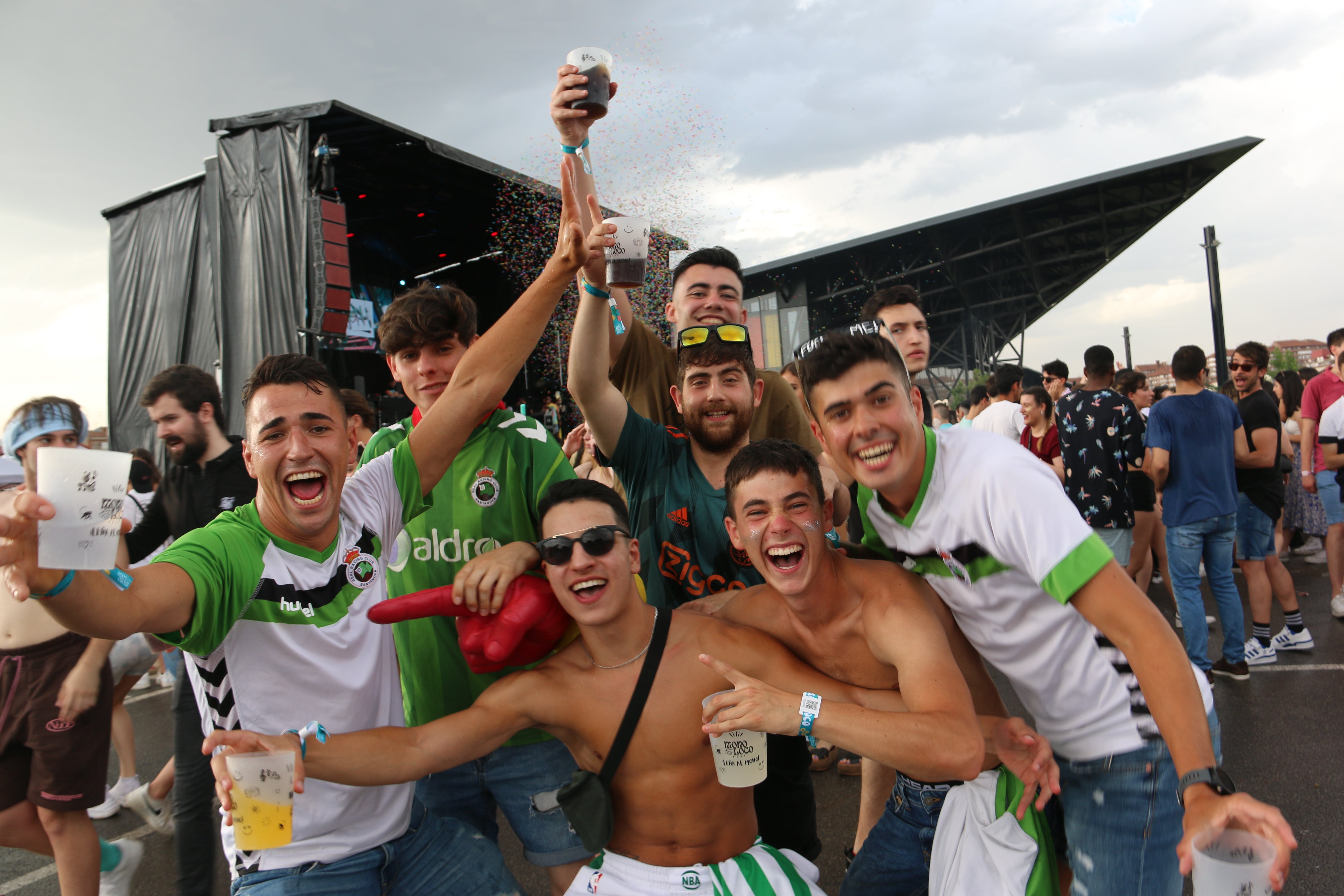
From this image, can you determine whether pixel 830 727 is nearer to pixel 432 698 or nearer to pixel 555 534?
pixel 555 534

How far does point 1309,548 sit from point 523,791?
10.9 meters

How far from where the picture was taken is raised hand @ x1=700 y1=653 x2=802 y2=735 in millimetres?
1765

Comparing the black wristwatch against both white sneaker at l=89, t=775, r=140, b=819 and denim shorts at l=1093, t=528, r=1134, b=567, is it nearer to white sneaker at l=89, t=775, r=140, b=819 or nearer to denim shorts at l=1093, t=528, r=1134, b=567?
denim shorts at l=1093, t=528, r=1134, b=567

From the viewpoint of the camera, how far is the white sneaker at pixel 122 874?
3062 millimetres

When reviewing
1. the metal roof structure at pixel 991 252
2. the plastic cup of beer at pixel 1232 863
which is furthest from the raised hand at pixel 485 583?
the metal roof structure at pixel 991 252

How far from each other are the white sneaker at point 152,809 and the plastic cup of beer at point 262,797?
290 centimetres

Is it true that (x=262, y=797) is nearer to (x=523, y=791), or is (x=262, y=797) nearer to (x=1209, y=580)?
(x=523, y=791)

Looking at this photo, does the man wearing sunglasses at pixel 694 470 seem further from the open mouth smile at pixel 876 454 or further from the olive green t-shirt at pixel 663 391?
the open mouth smile at pixel 876 454

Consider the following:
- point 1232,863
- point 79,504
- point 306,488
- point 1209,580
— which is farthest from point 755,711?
point 1209,580

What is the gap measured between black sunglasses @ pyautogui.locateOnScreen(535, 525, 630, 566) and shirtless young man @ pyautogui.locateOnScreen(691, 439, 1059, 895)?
1.32 feet

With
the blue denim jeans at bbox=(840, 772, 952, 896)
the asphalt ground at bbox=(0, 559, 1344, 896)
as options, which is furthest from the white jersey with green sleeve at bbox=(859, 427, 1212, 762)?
the asphalt ground at bbox=(0, 559, 1344, 896)

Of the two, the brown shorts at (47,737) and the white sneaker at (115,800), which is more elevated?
the brown shorts at (47,737)

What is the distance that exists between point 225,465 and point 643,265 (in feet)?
7.22

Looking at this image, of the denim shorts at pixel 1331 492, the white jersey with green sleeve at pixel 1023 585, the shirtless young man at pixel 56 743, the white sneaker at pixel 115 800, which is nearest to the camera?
the white jersey with green sleeve at pixel 1023 585
